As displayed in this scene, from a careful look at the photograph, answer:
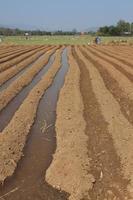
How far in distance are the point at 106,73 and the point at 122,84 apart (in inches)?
166

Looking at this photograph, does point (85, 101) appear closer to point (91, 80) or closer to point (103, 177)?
point (91, 80)

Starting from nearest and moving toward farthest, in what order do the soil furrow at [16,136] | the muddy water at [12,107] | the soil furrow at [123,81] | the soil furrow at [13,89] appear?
the soil furrow at [16,136]
the muddy water at [12,107]
the soil furrow at [13,89]
the soil furrow at [123,81]

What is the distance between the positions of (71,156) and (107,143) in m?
1.12

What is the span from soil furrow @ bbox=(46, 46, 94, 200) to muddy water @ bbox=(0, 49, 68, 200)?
0.16m

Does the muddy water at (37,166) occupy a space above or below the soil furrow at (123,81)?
above

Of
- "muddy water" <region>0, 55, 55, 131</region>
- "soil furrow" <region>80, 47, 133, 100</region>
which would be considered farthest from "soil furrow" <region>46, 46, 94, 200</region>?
"soil furrow" <region>80, 47, 133, 100</region>

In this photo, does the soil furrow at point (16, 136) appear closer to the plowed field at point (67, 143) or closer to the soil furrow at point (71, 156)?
the plowed field at point (67, 143)

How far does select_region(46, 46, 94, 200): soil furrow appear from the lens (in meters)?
6.73

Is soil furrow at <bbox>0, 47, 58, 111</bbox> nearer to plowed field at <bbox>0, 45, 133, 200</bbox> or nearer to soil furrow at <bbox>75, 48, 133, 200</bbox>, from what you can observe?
plowed field at <bbox>0, 45, 133, 200</bbox>

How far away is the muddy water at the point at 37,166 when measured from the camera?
6582mm

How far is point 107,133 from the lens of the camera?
9359 mm

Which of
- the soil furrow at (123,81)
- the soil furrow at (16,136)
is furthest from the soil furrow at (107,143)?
the soil furrow at (16,136)

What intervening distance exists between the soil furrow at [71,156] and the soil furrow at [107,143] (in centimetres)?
16

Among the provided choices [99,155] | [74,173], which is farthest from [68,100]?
[74,173]
